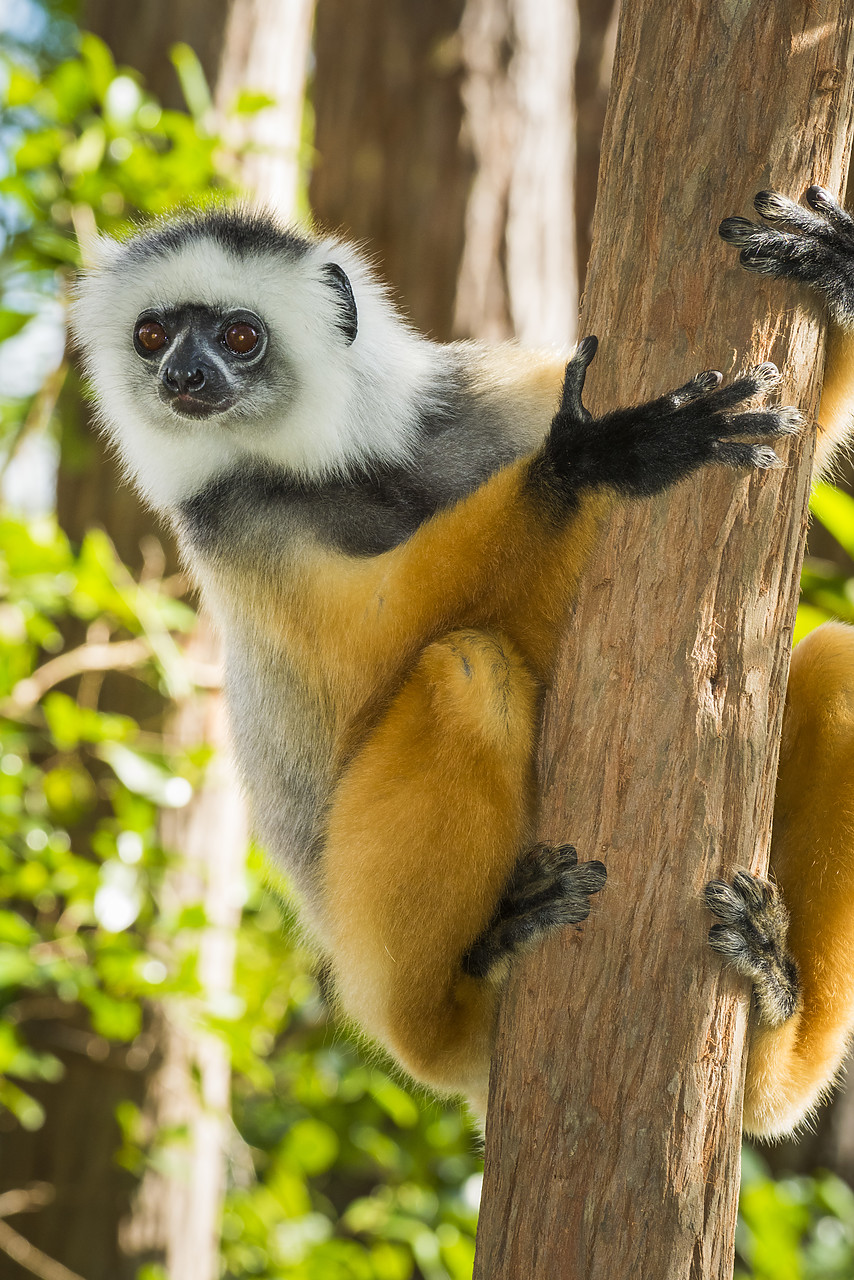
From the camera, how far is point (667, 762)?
2.26m

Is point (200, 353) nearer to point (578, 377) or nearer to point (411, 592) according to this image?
point (411, 592)

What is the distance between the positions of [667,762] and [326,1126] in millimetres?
5025

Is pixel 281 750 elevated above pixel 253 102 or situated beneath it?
situated beneath

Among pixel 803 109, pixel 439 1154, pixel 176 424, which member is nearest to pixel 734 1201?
pixel 803 109

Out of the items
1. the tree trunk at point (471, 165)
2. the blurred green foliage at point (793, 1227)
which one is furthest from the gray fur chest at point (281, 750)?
the tree trunk at point (471, 165)

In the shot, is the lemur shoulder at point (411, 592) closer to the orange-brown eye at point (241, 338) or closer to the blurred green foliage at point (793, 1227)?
the orange-brown eye at point (241, 338)

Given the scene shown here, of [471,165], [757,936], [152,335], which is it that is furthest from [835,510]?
[471,165]

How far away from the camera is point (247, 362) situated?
3547mm

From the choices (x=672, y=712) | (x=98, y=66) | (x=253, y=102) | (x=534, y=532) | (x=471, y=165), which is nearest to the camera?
(x=672, y=712)

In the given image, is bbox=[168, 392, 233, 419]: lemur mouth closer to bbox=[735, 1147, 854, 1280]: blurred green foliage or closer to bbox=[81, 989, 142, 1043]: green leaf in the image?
bbox=[81, 989, 142, 1043]: green leaf

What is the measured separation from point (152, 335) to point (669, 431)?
1958mm

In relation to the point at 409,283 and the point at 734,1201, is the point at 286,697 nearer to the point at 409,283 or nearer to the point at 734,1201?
→ the point at 734,1201

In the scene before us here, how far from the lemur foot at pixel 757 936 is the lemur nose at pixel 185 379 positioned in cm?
217

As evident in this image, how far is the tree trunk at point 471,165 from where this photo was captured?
6.13 m
